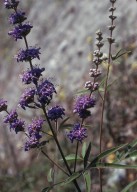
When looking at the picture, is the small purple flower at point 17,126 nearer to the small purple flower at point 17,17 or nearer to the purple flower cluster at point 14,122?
the purple flower cluster at point 14,122

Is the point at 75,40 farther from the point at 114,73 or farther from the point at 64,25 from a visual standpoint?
→ the point at 114,73

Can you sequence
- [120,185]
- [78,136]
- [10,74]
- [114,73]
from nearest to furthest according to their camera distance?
[78,136] → [120,185] → [114,73] → [10,74]

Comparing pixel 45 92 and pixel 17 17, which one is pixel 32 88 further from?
pixel 17 17

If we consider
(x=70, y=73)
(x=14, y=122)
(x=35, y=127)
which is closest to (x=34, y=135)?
(x=35, y=127)

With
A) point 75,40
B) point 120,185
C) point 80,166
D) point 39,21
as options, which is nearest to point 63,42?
point 75,40

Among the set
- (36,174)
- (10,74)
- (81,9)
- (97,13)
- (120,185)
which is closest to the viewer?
(120,185)

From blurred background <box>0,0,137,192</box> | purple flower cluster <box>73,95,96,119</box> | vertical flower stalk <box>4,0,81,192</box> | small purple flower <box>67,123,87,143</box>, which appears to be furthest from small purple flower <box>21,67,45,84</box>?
blurred background <box>0,0,137,192</box>
